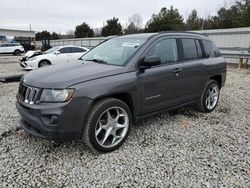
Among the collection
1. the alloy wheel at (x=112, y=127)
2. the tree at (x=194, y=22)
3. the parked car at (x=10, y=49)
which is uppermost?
the tree at (x=194, y=22)

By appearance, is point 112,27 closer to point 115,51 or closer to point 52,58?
point 52,58

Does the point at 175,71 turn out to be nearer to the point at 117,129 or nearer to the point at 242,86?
the point at 117,129

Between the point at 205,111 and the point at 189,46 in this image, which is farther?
the point at 205,111

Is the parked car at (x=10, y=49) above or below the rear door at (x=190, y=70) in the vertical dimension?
above

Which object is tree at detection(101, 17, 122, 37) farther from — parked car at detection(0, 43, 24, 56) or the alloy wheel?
A: the alloy wheel

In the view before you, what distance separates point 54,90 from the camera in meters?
2.83

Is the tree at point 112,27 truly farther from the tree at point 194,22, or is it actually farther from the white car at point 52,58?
the white car at point 52,58

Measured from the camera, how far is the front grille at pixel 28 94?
293 cm

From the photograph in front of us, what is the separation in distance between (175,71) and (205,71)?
1051 millimetres

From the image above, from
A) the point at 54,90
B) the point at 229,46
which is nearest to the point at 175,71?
the point at 54,90

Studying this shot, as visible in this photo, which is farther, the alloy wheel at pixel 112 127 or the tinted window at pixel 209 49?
the tinted window at pixel 209 49

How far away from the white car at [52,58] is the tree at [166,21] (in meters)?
27.0

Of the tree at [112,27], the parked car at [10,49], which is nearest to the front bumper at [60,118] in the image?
the parked car at [10,49]

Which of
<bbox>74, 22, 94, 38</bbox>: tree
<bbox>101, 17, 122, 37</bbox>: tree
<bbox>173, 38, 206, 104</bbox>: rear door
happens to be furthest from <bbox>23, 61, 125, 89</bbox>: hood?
<bbox>74, 22, 94, 38</bbox>: tree
